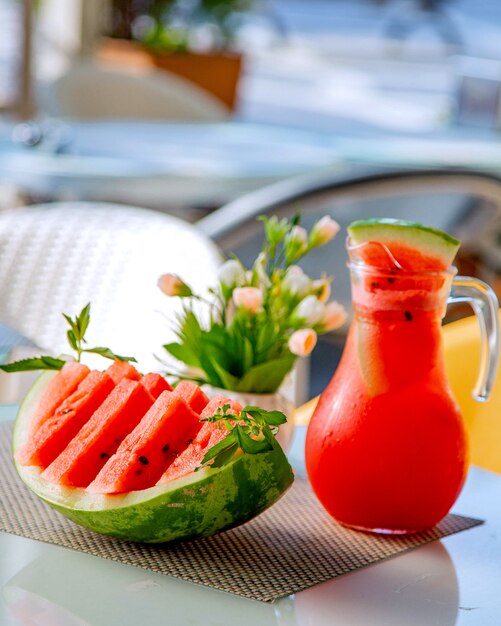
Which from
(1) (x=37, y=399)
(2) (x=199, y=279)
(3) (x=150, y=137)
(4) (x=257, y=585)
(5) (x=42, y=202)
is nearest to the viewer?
(4) (x=257, y=585)

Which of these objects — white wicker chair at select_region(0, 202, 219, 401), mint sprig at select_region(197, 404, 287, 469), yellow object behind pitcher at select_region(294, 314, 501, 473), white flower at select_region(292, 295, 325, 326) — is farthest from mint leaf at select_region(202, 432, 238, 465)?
white wicker chair at select_region(0, 202, 219, 401)

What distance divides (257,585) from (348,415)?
0.13 m

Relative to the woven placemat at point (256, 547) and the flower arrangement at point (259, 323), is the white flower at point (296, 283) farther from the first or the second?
the woven placemat at point (256, 547)

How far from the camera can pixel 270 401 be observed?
2.93 feet

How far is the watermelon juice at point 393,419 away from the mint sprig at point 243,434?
0.08 meters

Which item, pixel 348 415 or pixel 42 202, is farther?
pixel 42 202

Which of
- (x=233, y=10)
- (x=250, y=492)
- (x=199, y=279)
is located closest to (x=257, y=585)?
(x=250, y=492)

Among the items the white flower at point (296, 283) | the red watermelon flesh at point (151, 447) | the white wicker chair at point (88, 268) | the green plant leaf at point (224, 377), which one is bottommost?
the white wicker chair at point (88, 268)

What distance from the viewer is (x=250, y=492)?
2.26ft

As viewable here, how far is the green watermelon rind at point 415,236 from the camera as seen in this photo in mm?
721

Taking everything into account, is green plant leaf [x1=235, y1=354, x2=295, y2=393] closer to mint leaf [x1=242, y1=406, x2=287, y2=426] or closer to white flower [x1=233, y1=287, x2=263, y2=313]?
white flower [x1=233, y1=287, x2=263, y2=313]

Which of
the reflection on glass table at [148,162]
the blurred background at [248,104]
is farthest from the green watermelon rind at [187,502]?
the reflection on glass table at [148,162]

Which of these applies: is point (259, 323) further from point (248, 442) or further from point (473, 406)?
point (473, 406)

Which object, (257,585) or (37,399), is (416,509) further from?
(37,399)
